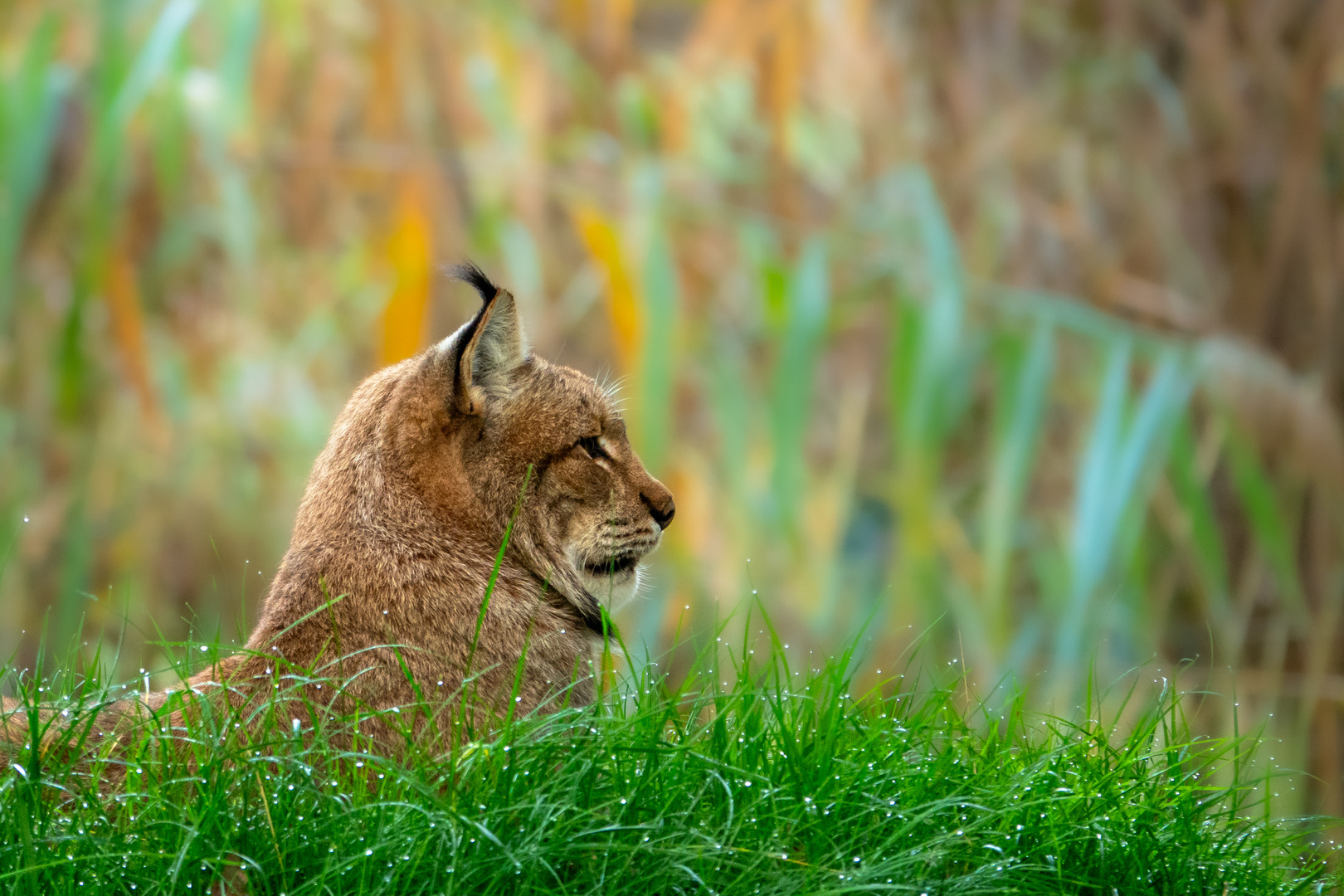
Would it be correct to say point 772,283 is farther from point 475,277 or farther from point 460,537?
point 460,537

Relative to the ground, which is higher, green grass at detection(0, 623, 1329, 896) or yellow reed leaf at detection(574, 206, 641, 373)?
yellow reed leaf at detection(574, 206, 641, 373)

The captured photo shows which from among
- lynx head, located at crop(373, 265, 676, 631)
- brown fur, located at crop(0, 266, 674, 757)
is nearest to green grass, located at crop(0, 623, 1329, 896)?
brown fur, located at crop(0, 266, 674, 757)

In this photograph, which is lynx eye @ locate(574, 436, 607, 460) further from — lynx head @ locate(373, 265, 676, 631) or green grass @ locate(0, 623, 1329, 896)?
green grass @ locate(0, 623, 1329, 896)

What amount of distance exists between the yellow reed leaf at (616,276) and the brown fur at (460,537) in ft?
5.48

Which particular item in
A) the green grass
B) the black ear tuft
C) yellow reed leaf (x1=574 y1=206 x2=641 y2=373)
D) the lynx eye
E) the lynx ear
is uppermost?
yellow reed leaf (x1=574 y1=206 x2=641 y2=373)

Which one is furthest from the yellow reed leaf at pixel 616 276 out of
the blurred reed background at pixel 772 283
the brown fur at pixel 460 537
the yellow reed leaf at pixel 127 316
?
the brown fur at pixel 460 537

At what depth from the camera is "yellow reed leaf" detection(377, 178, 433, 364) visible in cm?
368

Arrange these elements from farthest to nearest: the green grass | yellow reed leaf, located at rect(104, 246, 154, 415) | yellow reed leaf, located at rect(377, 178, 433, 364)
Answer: yellow reed leaf, located at rect(104, 246, 154, 415)
yellow reed leaf, located at rect(377, 178, 433, 364)
the green grass

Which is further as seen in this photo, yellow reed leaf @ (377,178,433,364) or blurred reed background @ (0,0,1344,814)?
yellow reed leaf @ (377,178,433,364)

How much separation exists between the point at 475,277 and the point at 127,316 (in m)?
2.16

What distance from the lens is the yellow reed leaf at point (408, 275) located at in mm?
3684

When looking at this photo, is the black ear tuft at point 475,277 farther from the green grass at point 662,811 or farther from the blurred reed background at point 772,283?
the blurred reed background at point 772,283

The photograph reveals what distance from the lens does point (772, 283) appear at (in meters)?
3.75

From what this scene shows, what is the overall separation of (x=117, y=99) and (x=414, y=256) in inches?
29.7
